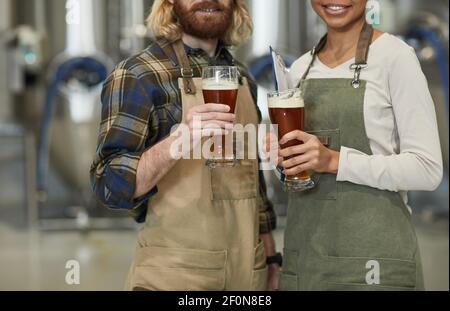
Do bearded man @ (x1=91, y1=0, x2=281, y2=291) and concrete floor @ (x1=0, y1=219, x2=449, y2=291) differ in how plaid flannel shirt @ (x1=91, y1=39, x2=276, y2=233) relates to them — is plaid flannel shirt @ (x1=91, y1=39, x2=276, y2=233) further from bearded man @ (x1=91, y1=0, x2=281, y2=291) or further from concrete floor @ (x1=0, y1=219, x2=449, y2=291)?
concrete floor @ (x1=0, y1=219, x2=449, y2=291)

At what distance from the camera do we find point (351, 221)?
1985 millimetres

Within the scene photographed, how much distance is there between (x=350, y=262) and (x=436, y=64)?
318cm

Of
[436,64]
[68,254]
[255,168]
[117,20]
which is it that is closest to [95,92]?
[117,20]

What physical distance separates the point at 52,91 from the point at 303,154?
3285 mm

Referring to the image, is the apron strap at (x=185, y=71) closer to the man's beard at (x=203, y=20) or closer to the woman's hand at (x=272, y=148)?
the man's beard at (x=203, y=20)

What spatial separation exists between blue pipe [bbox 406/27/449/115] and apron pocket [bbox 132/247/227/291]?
263cm

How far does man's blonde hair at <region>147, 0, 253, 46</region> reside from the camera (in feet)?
6.83

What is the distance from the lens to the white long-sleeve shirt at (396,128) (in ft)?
6.09

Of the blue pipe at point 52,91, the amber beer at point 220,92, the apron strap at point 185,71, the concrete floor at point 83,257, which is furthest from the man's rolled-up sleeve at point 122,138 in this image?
the blue pipe at point 52,91

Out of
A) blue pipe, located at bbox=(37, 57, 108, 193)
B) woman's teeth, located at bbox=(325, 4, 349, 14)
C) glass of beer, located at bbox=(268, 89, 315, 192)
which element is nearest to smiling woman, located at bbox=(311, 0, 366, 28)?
woman's teeth, located at bbox=(325, 4, 349, 14)

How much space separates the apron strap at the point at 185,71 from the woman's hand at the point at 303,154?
0.31 meters

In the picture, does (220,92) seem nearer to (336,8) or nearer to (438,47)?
(336,8)

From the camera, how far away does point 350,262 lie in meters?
1.98
